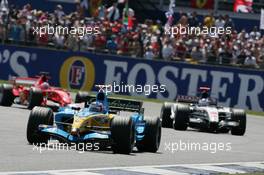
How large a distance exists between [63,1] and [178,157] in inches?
952

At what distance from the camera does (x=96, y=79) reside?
34.5 m

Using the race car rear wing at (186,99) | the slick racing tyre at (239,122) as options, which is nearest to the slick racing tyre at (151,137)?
the slick racing tyre at (239,122)

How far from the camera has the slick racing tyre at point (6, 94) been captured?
2425 centimetres

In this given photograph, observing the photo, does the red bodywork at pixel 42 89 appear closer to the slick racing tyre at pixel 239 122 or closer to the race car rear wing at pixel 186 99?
the race car rear wing at pixel 186 99

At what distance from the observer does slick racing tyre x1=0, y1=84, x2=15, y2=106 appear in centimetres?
2425

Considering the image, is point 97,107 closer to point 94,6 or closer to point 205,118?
point 205,118

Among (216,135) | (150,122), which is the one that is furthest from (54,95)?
(150,122)

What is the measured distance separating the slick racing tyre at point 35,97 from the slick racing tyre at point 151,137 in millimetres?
8226

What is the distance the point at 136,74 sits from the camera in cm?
3394

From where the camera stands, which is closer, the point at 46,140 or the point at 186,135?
the point at 46,140

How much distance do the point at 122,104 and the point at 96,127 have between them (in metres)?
1.92

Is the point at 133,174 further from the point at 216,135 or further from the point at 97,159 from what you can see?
the point at 216,135

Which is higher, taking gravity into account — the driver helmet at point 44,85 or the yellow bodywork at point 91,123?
the yellow bodywork at point 91,123
